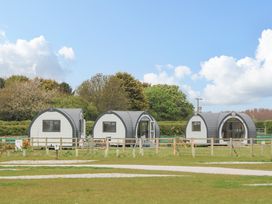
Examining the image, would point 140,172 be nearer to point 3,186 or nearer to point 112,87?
point 3,186

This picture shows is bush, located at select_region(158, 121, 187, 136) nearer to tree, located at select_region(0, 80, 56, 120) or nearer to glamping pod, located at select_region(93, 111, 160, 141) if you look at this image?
glamping pod, located at select_region(93, 111, 160, 141)

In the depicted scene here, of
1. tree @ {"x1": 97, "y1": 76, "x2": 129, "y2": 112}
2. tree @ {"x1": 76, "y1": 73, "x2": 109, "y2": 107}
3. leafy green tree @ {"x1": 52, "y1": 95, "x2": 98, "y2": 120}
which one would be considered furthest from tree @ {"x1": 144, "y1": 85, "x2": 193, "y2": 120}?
leafy green tree @ {"x1": 52, "y1": 95, "x2": 98, "y2": 120}

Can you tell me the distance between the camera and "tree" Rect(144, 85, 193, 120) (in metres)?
103

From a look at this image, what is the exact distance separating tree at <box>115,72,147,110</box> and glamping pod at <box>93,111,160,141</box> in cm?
4069

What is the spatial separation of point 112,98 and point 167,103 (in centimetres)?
2282

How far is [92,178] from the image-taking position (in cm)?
1956

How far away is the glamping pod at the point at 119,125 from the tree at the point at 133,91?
134 feet

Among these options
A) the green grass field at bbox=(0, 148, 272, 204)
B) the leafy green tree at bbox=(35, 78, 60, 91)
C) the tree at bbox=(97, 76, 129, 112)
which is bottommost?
the green grass field at bbox=(0, 148, 272, 204)

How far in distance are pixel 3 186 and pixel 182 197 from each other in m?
5.74

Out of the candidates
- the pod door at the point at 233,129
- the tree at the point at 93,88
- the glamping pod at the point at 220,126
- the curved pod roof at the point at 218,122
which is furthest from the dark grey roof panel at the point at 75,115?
the tree at the point at 93,88

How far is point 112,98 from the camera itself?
8231cm

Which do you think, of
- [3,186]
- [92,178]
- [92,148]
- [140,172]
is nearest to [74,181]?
[92,178]

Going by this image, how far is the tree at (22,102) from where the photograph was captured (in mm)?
72375

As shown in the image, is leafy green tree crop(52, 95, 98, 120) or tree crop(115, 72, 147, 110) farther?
tree crop(115, 72, 147, 110)
